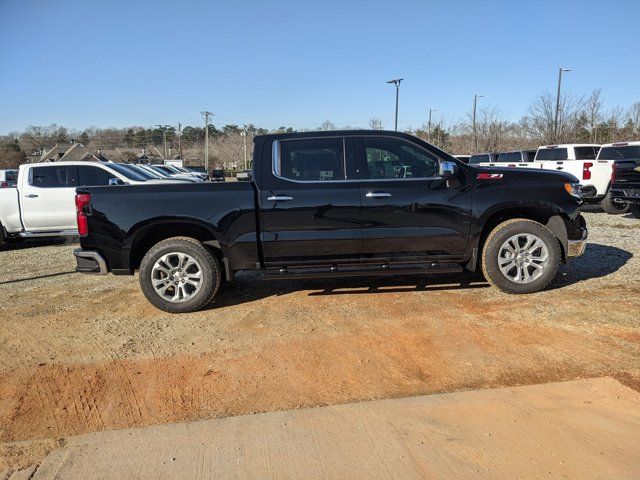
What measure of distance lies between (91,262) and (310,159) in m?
2.64

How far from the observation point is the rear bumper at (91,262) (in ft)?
17.3

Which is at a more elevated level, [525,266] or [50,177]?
[50,177]

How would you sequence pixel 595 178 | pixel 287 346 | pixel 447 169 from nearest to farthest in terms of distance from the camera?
pixel 287 346 < pixel 447 169 < pixel 595 178

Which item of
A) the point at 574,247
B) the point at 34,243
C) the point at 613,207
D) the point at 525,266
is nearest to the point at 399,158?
the point at 525,266

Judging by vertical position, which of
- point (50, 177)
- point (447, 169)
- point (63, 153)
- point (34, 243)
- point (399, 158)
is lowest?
point (34, 243)

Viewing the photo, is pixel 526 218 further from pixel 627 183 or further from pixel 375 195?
pixel 627 183

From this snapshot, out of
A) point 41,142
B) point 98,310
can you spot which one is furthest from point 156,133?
point 98,310

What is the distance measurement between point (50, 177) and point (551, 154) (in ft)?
47.6

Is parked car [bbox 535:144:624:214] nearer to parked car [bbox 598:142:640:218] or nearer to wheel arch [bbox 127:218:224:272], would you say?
parked car [bbox 598:142:640:218]

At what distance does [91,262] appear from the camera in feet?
17.4

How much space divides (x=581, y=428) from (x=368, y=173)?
3.25m

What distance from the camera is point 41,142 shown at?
8469cm

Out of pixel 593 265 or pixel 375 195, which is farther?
pixel 593 265

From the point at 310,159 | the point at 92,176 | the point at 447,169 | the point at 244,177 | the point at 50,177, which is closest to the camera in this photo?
the point at 447,169
